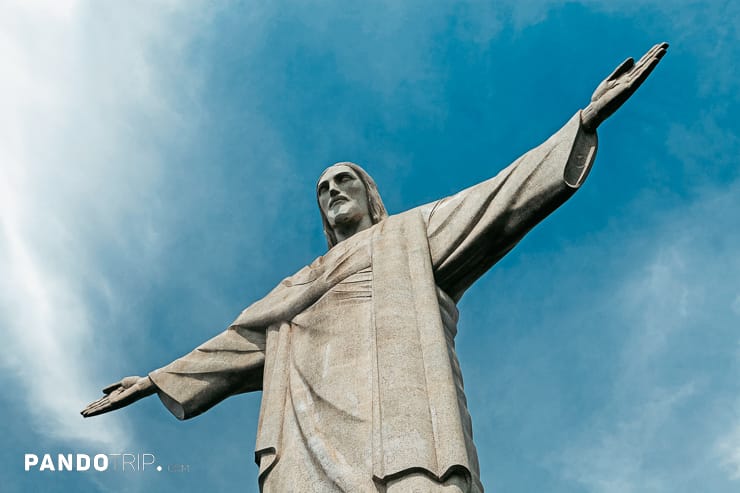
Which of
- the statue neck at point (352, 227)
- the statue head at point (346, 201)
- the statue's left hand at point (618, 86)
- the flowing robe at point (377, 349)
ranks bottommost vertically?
the flowing robe at point (377, 349)

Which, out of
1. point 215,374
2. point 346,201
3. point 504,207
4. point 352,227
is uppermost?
point 346,201

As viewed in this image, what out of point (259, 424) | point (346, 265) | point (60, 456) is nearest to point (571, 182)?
point (346, 265)

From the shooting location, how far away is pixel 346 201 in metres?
11.7

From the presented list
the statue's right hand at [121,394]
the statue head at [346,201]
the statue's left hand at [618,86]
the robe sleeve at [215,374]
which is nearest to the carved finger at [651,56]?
the statue's left hand at [618,86]

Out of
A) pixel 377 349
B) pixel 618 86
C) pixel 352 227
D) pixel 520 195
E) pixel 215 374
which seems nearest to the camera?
pixel 377 349

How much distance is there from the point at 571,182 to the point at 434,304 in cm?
183

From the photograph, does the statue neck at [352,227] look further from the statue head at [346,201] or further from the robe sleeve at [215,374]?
the robe sleeve at [215,374]

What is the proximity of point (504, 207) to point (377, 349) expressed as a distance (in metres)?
1.99

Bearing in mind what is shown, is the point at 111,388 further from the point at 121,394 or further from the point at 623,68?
the point at 623,68

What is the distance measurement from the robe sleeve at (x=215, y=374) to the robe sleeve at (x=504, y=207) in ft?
7.52

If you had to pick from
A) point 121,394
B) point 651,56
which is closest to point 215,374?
point 121,394

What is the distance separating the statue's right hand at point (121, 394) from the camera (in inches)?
445

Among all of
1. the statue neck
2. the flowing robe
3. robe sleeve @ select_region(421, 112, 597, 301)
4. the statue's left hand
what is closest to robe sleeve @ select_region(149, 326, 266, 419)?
the flowing robe

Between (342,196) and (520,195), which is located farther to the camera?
(342,196)
